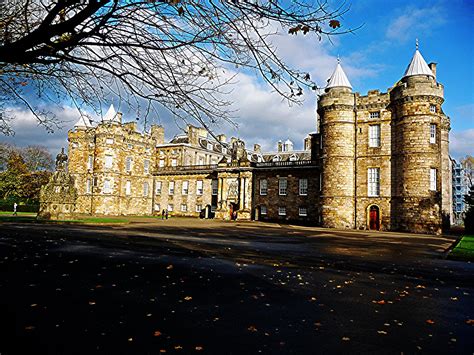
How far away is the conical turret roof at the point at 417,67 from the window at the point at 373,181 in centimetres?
884

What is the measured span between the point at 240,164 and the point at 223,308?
38580 mm

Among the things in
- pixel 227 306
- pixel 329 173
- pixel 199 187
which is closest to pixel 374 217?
pixel 329 173

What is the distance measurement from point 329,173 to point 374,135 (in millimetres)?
5544

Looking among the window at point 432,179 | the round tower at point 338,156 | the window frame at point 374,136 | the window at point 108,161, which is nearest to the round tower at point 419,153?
the window at point 432,179

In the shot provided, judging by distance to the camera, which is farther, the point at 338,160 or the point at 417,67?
the point at 338,160

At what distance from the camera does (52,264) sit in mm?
9359

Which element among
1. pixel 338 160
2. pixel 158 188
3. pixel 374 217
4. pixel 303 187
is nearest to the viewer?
pixel 374 217

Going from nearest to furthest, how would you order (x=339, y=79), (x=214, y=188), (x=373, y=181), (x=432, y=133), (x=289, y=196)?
(x=432, y=133) → (x=373, y=181) → (x=339, y=79) → (x=289, y=196) → (x=214, y=188)

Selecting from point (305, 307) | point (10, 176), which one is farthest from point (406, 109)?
point (10, 176)

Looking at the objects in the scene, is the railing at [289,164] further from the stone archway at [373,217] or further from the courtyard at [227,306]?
the courtyard at [227,306]

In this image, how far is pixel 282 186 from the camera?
4116 cm

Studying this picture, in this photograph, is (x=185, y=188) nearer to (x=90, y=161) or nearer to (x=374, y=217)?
(x=90, y=161)

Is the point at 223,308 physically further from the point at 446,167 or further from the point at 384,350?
the point at 446,167

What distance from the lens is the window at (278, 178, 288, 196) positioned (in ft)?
134
